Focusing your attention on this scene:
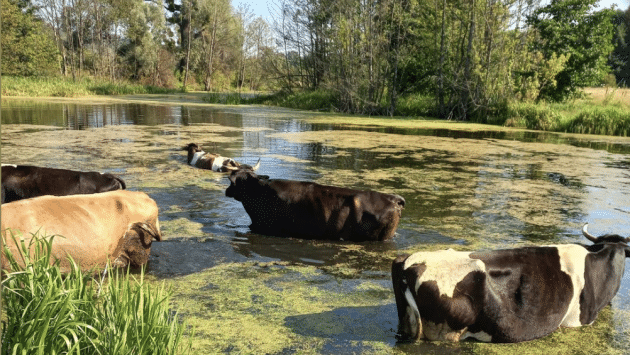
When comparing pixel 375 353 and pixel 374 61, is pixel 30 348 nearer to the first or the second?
pixel 375 353

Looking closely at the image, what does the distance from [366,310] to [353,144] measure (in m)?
9.29

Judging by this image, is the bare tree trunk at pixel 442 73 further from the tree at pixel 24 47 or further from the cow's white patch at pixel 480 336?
the tree at pixel 24 47

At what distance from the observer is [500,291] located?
3238mm

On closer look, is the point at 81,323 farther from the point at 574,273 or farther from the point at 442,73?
the point at 442,73

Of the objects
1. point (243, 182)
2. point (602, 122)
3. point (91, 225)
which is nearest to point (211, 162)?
point (243, 182)

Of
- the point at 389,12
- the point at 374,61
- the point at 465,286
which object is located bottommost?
the point at 465,286

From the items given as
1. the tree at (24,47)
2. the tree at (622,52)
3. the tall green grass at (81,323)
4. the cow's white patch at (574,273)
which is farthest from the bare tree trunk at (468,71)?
the tree at (622,52)

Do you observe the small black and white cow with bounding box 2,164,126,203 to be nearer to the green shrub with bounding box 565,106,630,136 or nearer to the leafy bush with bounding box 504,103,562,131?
the green shrub with bounding box 565,106,630,136

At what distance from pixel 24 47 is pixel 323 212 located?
119ft

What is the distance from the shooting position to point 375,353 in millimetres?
A: 3062

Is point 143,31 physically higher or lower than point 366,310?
higher

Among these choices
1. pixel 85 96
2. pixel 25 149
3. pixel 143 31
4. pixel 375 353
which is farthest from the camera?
pixel 143 31

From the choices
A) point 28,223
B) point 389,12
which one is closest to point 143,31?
point 389,12

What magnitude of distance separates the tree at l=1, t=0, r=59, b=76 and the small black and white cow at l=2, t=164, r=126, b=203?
33254mm
